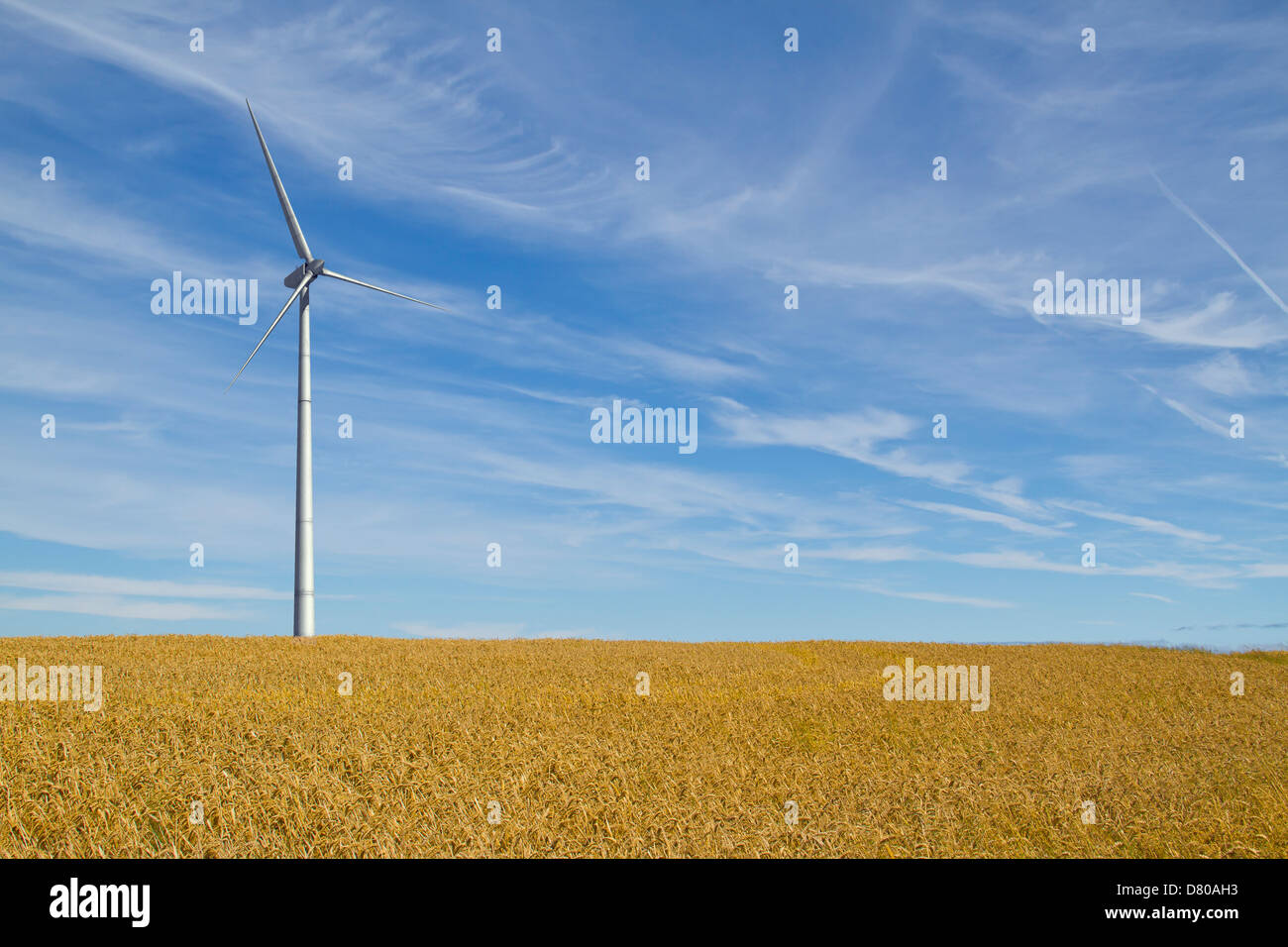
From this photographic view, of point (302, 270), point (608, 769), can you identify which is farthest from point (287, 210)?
point (608, 769)

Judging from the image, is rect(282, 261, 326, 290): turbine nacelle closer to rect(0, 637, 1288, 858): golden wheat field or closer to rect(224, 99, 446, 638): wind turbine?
rect(224, 99, 446, 638): wind turbine

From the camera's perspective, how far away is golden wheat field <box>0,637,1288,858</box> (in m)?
10.5

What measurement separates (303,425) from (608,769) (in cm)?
2942

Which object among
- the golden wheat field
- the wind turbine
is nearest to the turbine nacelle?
the wind turbine

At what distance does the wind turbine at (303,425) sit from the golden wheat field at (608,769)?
34.9 feet

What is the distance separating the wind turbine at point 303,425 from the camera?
3653 cm

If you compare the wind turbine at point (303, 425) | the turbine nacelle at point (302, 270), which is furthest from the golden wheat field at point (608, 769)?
the turbine nacelle at point (302, 270)

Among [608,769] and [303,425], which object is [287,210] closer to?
[303,425]
